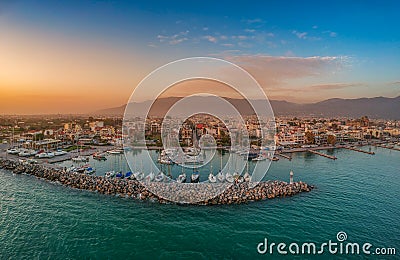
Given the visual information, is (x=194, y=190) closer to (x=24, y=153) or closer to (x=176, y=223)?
(x=176, y=223)

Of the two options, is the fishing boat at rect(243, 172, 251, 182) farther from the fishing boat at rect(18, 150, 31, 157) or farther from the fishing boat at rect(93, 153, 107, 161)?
the fishing boat at rect(18, 150, 31, 157)

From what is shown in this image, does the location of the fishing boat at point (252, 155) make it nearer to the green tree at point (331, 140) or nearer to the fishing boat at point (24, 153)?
the green tree at point (331, 140)

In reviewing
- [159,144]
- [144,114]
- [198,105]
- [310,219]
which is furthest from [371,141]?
[144,114]

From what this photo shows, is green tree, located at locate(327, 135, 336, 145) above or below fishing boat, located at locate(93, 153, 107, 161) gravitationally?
above

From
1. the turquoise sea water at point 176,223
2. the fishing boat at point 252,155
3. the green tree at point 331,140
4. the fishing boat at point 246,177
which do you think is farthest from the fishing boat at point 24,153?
the green tree at point 331,140

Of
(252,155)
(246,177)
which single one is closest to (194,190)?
(246,177)

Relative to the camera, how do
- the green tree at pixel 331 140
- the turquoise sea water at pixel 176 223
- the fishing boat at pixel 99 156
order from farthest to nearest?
the green tree at pixel 331 140
the fishing boat at pixel 99 156
the turquoise sea water at pixel 176 223

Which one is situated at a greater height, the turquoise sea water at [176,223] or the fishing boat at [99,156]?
the fishing boat at [99,156]

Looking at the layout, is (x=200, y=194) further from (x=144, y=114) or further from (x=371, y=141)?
(x=371, y=141)

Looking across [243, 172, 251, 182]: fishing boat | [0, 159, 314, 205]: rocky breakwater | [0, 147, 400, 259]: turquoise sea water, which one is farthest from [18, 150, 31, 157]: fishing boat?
[243, 172, 251, 182]: fishing boat

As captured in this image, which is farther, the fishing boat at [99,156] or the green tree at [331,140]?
the green tree at [331,140]
